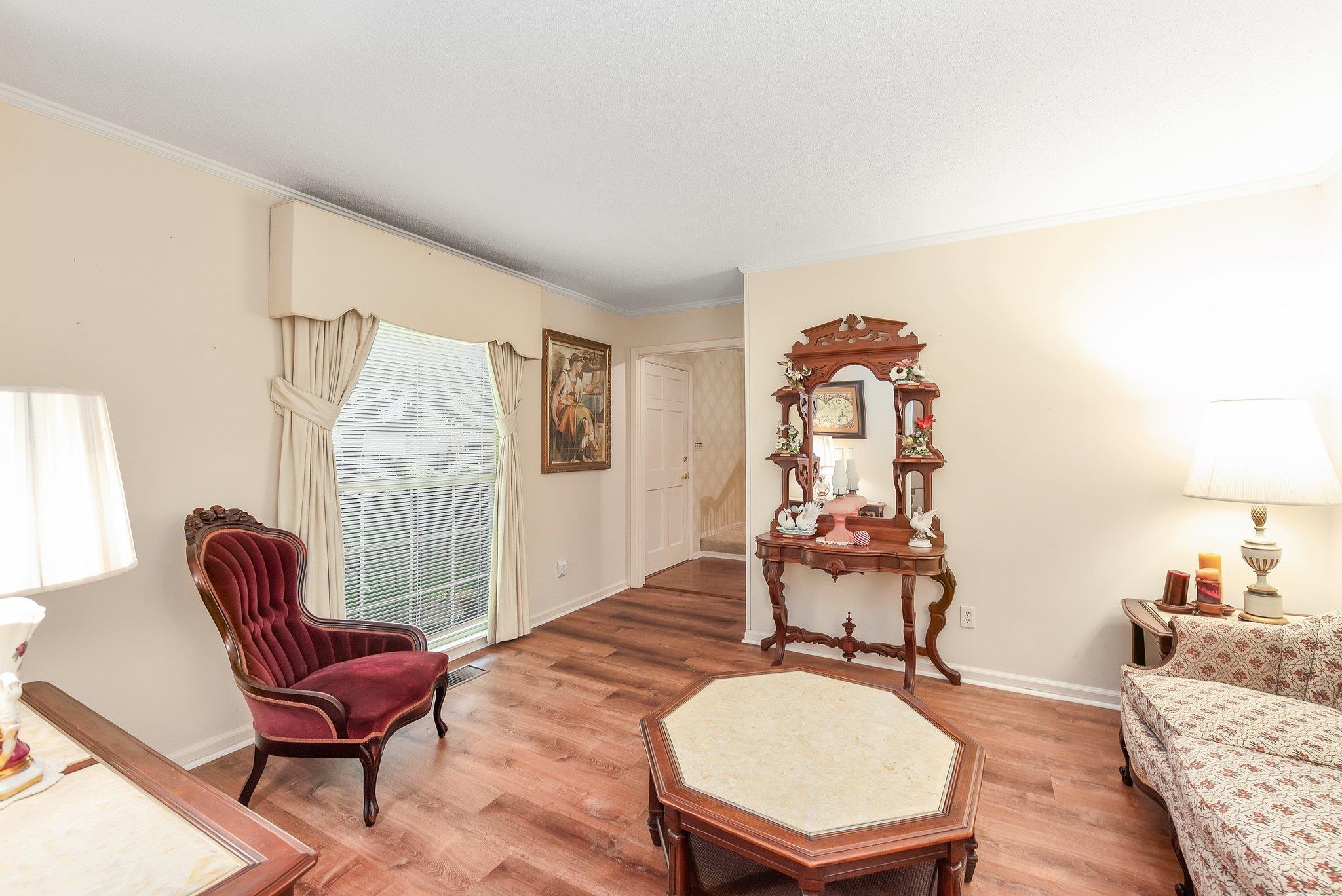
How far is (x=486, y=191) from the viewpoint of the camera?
→ 9.16ft

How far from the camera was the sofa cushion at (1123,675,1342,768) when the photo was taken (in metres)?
1.67

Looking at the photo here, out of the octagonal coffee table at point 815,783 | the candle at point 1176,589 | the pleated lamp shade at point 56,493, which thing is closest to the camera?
the pleated lamp shade at point 56,493

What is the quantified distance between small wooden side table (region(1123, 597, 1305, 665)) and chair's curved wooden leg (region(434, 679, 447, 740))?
10.0ft

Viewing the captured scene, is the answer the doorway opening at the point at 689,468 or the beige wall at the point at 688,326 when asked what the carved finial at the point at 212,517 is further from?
the beige wall at the point at 688,326

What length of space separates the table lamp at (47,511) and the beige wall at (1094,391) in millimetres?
3463

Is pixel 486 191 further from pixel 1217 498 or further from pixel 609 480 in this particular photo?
pixel 1217 498

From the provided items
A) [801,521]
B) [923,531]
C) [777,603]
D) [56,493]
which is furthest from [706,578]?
[56,493]

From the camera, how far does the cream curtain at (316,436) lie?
2715 mm

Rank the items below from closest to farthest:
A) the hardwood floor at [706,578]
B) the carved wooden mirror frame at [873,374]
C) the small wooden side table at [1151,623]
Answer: the small wooden side table at [1151,623] < the carved wooden mirror frame at [873,374] < the hardwood floor at [706,578]

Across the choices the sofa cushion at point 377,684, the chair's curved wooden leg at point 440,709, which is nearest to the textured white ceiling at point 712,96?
the sofa cushion at point 377,684

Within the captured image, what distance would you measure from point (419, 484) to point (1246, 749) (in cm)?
377

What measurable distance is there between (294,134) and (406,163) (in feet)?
1.37

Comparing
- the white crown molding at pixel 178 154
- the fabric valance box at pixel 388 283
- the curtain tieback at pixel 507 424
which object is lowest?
the curtain tieback at pixel 507 424

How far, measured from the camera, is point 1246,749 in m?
1.70
